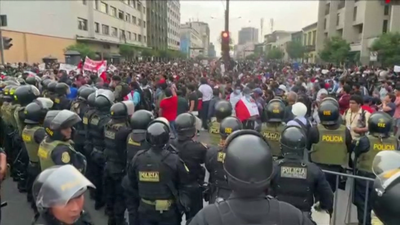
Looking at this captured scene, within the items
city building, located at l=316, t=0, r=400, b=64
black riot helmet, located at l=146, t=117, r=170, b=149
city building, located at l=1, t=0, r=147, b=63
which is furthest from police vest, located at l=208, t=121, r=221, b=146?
city building, located at l=316, t=0, r=400, b=64

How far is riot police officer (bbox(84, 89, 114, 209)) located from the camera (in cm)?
610

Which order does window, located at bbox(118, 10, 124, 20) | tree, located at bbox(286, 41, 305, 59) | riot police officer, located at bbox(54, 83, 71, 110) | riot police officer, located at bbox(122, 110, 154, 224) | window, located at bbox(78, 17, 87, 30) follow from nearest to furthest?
riot police officer, located at bbox(122, 110, 154, 224) < riot police officer, located at bbox(54, 83, 71, 110) < window, located at bbox(78, 17, 87, 30) < window, located at bbox(118, 10, 124, 20) < tree, located at bbox(286, 41, 305, 59)

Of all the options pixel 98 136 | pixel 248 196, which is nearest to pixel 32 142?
pixel 98 136

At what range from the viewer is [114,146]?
5504 millimetres

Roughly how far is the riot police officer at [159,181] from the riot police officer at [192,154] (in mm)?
517

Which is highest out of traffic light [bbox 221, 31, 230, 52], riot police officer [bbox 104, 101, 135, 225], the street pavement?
traffic light [bbox 221, 31, 230, 52]

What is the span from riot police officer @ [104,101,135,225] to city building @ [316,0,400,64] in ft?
113

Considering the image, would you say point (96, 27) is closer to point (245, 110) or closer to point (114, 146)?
point (245, 110)

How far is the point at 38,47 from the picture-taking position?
105 ft

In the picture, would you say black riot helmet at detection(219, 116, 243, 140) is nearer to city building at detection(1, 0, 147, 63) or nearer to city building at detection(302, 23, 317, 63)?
city building at detection(1, 0, 147, 63)

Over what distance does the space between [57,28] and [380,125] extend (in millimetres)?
36972

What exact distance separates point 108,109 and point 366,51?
41370 millimetres

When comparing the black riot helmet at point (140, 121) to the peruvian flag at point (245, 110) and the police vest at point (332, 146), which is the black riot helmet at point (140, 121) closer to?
the police vest at point (332, 146)

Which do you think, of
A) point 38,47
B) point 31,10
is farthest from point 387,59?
point 31,10
